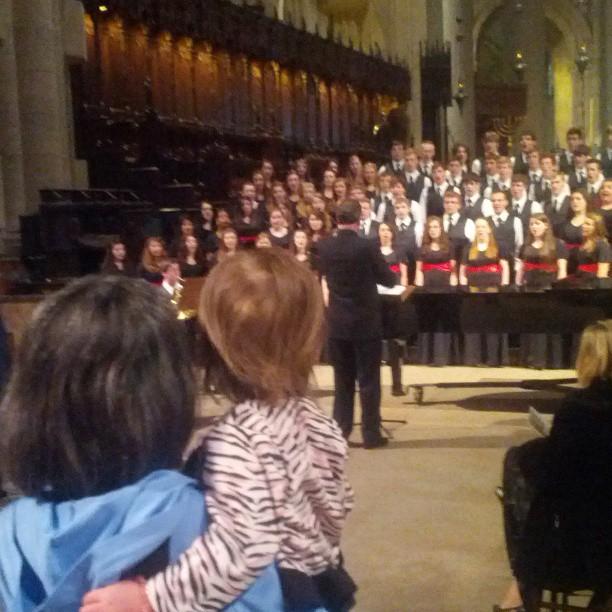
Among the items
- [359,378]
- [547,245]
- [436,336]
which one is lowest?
[436,336]

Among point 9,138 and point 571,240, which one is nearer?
point 571,240

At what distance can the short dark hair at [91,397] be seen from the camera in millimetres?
1401

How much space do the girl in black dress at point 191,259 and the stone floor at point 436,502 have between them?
2.28 meters

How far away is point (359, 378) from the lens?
6.39m

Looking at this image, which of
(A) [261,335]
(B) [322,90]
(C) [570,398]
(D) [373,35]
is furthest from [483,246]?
(D) [373,35]

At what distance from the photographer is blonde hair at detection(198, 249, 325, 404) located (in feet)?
5.38

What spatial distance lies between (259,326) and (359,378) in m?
4.79

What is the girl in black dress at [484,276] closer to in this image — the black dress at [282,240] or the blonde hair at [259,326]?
the black dress at [282,240]

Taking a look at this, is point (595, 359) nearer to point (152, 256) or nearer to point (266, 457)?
point (266, 457)

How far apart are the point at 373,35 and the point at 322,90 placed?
637 centimetres

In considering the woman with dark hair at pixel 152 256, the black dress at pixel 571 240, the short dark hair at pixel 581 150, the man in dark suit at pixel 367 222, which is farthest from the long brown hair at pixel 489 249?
the short dark hair at pixel 581 150

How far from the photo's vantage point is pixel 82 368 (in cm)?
140

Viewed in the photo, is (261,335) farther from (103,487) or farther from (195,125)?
(195,125)

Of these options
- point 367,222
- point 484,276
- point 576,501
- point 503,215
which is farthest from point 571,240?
point 576,501
